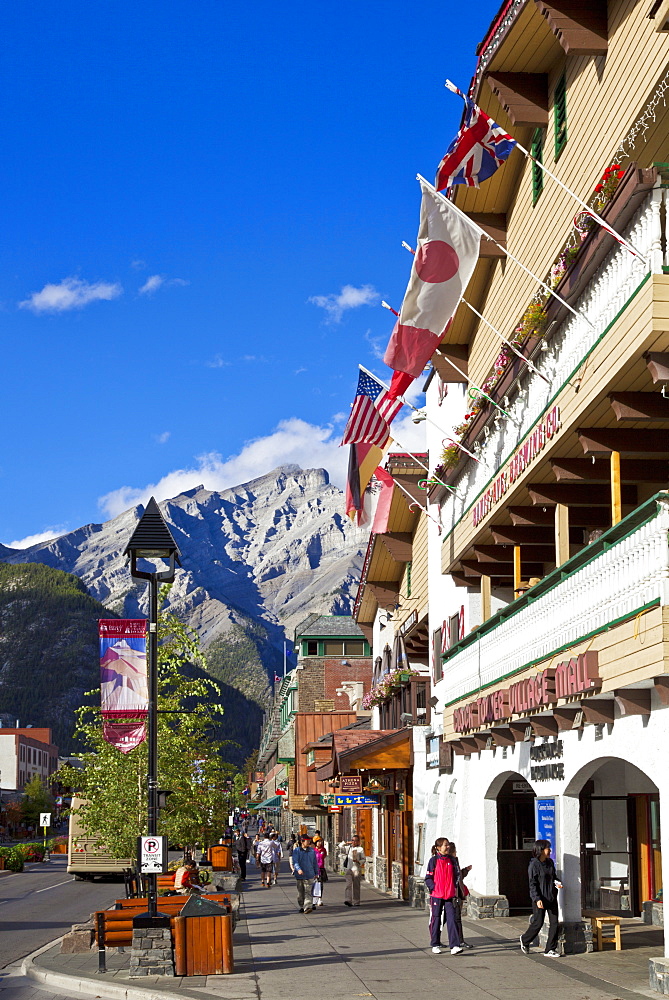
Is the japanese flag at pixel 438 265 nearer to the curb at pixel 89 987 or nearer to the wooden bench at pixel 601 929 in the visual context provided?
the wooden bench at pixel 601 929

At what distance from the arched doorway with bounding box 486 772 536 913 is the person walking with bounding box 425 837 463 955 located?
4.38m

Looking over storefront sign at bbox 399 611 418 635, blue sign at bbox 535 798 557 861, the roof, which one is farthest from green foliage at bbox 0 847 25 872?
blue sign at bbox 535 798 557 861

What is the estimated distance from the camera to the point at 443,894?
17.5m

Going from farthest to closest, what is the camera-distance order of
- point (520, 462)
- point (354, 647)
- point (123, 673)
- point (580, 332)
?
point (354, 647), point (123, 673), point (520, 462), point (580, 332)

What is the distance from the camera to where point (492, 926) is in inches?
827

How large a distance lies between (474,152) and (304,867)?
17.2m

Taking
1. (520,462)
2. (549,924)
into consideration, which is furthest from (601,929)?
(520,462)

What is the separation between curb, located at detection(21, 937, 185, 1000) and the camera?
14242 mm

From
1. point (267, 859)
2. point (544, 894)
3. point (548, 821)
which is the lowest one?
point (267, 859)

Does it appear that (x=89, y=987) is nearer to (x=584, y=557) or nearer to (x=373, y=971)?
(x=373, y=971)

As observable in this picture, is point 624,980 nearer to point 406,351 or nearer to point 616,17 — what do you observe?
point 406,351

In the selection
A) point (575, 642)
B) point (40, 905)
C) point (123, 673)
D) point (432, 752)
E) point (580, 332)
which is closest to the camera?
point (575, 642)

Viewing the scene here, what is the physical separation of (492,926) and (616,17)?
49.5ft

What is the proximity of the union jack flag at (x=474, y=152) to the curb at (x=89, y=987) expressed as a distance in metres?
11.0
